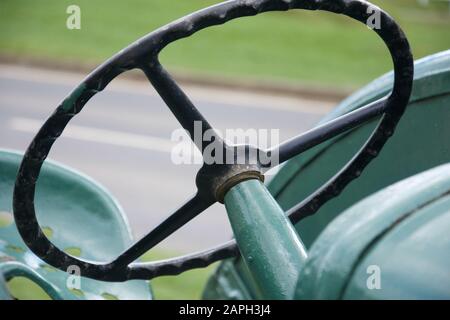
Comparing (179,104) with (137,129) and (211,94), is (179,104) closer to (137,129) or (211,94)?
(137,129)

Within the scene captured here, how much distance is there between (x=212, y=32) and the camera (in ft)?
28.2

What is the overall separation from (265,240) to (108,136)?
4.91 metres

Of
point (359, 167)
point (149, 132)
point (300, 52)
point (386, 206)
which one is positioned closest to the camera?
point (386, 206)

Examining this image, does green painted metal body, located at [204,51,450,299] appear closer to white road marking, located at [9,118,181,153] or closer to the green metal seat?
the green metal seat

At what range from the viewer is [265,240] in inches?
50.5

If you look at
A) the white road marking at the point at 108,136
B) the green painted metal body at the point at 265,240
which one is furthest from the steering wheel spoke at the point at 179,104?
the white road marking at the point at 108,136

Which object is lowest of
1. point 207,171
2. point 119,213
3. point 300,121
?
point 300,121

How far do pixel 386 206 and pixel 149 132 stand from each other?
17.2ft

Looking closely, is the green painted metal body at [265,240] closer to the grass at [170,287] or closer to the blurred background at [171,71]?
the grass at [170,287]

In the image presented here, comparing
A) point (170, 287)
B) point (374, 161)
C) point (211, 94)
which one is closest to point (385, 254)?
point (374, 161)

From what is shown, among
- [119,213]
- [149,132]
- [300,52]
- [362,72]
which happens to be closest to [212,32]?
[300,52]

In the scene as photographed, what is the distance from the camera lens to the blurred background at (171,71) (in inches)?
211

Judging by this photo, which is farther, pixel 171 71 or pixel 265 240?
pixel 171 71
